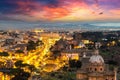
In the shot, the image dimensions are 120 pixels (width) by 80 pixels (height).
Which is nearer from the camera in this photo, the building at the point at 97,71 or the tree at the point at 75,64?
the building at the point at 97,71

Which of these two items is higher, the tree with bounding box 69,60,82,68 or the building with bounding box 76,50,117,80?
the building with bounding box 76,50,117,80

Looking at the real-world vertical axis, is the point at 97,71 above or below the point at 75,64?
above

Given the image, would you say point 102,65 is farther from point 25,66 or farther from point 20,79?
point 25,66

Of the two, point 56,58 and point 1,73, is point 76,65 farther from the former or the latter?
point 56,58

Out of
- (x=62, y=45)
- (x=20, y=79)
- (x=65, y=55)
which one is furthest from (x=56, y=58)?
(x=20, y=79)

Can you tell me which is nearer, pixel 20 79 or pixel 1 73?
pixel 20 79

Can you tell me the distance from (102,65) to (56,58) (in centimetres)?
5303

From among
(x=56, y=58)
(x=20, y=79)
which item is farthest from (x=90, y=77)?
(x=56, y=58)

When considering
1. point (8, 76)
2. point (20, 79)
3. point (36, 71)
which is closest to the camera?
point (20, 79)

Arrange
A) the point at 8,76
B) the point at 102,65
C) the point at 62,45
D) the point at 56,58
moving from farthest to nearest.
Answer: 1. the point at 62,45
2. the point at 56,58
3. the point at 8,76
4. the point at 102,65

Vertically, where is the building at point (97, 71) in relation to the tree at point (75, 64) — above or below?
above

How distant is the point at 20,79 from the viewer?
6162 centimetres

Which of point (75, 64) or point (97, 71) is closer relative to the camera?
point (97, 71)

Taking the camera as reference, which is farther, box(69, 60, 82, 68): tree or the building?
box(69, 60, 82, 68): tree
